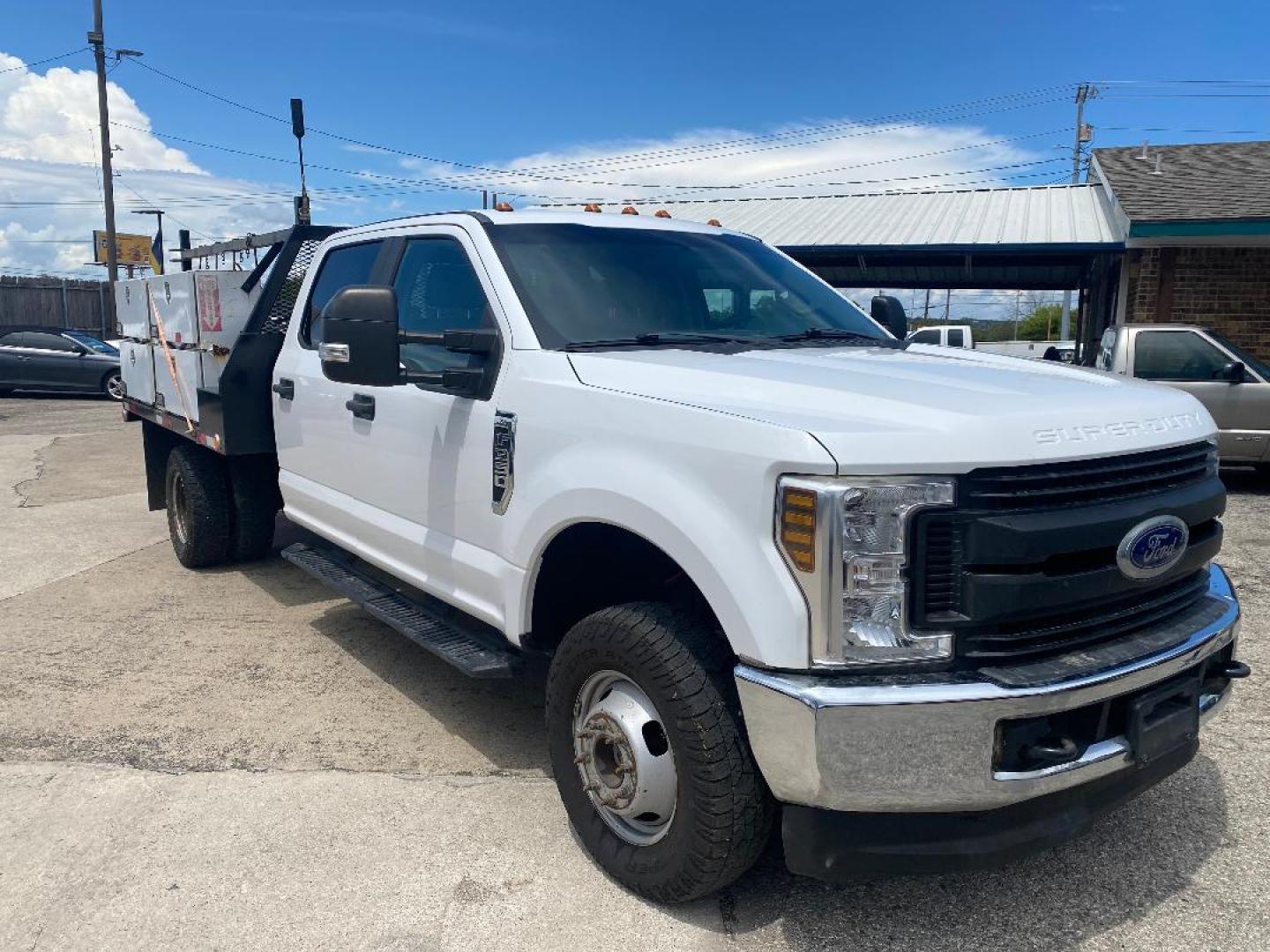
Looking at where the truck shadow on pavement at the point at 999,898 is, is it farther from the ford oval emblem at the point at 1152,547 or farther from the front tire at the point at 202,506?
the front tire at the point at 202,506

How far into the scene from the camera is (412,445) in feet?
12.7

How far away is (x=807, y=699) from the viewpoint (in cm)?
225

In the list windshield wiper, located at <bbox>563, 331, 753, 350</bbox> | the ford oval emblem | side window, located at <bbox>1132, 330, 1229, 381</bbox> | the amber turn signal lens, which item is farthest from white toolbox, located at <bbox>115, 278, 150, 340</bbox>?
side window, located at <bbox>1132, 330, 1229, 381</bbox>

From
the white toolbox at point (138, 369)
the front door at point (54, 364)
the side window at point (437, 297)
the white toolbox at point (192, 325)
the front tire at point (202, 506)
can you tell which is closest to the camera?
the side window at point (437, 297)

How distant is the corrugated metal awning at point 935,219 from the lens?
1491cm

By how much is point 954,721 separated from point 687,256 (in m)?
2.35

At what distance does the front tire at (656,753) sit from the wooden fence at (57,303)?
31685 mm

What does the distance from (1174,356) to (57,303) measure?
105ft

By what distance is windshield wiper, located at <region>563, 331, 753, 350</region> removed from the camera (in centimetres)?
330

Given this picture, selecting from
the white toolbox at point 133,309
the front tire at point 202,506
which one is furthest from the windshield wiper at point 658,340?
the white toolbox at point 133,309

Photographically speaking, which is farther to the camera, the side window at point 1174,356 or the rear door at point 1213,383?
the side window at point 1174,356

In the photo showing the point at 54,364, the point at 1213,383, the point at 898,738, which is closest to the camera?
the point at 898,738

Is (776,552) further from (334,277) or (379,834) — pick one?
(334,277)

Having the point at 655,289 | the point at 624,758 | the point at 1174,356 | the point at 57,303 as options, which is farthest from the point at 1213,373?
the point at 57,303
